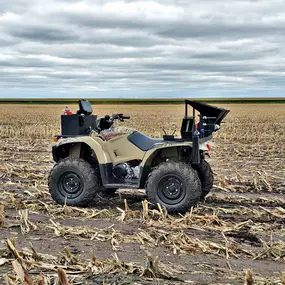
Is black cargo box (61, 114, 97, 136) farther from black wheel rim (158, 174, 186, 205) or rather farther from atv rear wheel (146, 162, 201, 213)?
black wheel rim (158, 174, 186, 205)

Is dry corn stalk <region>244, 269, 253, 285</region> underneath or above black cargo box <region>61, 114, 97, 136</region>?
underneath

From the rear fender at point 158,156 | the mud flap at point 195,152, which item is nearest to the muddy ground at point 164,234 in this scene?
the rear fender at point 158,156

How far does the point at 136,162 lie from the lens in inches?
295

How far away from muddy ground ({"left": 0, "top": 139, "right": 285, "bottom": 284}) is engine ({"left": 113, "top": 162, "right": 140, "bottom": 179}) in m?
0.49

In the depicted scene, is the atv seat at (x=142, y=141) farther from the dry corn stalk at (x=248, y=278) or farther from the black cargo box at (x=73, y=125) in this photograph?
the dry corn stalk at (x=248, y=278)

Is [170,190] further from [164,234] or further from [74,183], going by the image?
[74,183]

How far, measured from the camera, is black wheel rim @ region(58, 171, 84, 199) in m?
7.39

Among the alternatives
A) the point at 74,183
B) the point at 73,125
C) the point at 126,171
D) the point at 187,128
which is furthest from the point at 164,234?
the point at 73,125

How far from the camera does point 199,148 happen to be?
695cm

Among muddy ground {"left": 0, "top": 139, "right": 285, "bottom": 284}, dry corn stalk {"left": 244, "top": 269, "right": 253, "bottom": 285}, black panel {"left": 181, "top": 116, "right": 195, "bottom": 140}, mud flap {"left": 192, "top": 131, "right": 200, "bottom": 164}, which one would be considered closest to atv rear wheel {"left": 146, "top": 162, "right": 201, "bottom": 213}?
mud flap {"left": 192, "top": 131, "right": 200, "bottom": 164}

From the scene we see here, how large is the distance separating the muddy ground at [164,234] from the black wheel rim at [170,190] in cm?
34

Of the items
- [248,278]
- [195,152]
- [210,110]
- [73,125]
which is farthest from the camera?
[73,125]

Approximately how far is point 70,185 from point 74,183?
73 millimetres

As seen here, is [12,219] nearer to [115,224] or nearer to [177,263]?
[115,224]
